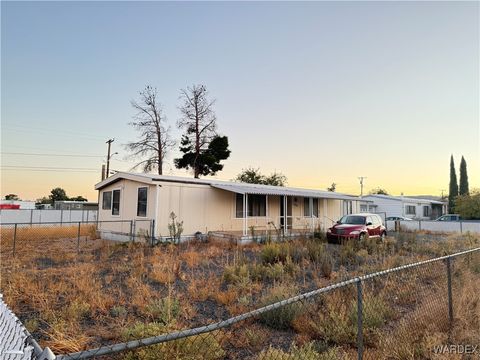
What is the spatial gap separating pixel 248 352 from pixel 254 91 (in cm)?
1460

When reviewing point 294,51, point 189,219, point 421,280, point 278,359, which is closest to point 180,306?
point 278,359

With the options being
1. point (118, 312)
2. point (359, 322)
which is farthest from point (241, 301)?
point (359, 322)

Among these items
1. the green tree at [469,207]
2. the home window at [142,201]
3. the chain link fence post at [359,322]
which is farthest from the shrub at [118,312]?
the green tree at [469,207]

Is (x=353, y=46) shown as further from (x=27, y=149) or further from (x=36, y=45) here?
(x=27, y=149)

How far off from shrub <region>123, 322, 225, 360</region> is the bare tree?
3107cm

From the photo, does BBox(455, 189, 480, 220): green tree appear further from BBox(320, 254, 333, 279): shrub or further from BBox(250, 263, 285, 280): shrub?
BBox(250, 263, 285, 280): shrub

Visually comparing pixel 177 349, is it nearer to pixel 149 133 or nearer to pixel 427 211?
pixel 149 133

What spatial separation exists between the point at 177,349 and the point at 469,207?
41610 mm

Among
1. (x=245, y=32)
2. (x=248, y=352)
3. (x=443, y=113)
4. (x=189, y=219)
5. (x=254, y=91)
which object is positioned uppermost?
(x=245, y=32)

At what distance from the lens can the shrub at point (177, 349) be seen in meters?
3.56

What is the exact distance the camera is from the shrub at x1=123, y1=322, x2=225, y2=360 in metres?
3.56

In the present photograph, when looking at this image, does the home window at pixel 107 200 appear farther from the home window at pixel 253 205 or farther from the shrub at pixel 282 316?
the shrub at pixel 282 316

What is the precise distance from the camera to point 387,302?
6.12 m

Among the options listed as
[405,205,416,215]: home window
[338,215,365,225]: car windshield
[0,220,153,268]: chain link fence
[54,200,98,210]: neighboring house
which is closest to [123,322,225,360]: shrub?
[0,220,153,268]: chain link fence
